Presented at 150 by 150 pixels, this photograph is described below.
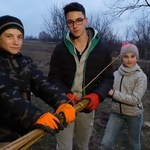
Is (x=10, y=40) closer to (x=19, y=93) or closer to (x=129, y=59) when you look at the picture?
(x=19, y=93)

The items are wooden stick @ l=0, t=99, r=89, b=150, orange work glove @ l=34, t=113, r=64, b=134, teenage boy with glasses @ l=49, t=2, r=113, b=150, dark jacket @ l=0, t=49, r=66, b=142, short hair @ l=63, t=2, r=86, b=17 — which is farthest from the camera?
teenage boy with glasses @ l=49, t=2, r=113, b=150

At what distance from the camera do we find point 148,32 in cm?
2569

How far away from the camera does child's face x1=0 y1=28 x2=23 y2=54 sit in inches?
81.7

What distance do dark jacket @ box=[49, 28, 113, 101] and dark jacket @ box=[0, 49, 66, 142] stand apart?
2.34 feet

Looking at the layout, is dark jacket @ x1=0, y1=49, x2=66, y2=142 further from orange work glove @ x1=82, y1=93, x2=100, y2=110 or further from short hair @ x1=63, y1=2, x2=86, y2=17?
short hair @ x1=63, y1=2, x2=86, y2=17

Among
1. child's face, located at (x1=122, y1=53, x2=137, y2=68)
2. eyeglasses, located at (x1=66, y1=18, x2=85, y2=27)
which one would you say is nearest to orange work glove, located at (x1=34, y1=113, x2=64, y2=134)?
eyeglasses, located at (x1=66, y1=18, x2=85, y2=27)

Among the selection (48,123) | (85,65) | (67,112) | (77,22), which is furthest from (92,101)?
(48,123)

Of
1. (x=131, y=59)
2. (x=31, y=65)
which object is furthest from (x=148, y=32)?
(x=31, y=65)

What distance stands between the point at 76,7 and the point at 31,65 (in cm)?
97

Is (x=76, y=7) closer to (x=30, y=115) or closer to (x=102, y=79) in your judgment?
(x=102, y=79)

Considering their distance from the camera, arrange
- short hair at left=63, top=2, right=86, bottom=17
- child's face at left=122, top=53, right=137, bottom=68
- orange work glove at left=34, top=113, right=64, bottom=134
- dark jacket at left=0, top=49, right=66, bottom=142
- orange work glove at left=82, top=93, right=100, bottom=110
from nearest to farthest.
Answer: orange work glove at left=34, top=113, right=64, bottom=134, dark jacket at left=0, top=49, right=66, bottom=142, orange work glove at left=82, top=93, right=100, bottom=110, short hair at left=63, top=2, right=86, bottom=17, child's face at left=122, top=53, right=137, bottom=68

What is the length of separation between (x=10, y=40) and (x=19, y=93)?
0.44 metres

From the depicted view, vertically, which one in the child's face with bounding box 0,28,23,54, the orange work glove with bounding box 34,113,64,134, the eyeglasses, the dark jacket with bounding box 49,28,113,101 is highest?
the eyeglasses

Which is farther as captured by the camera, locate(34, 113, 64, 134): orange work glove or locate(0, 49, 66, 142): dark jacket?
locate(0, 49, 66, 142): dark jacket
